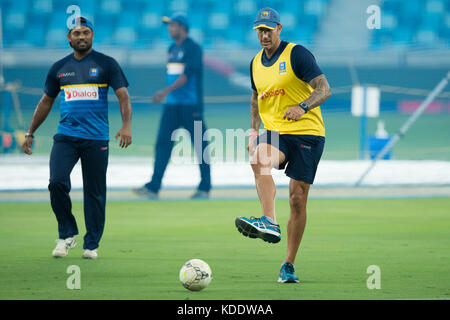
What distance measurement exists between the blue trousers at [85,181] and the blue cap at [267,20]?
2.15 meters

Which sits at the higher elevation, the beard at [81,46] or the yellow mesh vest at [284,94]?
the beard at [81,46]

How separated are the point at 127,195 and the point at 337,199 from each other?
345cm

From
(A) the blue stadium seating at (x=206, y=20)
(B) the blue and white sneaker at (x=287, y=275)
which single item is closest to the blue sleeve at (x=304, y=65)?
(B) the blue and white sneaker at (x=287, y=275)

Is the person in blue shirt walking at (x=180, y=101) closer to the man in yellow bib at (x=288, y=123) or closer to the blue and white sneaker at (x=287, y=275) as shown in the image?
the man in yellow bib at (x=288, y=123)

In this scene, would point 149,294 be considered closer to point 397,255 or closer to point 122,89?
point 122,89

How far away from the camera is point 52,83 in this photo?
769 centimetres

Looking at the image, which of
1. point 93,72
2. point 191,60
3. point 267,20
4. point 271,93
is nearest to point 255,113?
point 271,93

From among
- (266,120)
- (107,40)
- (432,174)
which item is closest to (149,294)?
(266,120)

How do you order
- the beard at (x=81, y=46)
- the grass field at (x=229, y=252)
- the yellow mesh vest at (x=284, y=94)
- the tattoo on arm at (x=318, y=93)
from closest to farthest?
the grass field at (x=229, y=252), the tattoo on arm at (x=318, y=93), the yellow mesh vest at (x=284, y=94), the beard at (x=81, y=46)

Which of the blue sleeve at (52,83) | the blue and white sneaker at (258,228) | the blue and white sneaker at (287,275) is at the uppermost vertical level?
the blue sleeve at (52,83)

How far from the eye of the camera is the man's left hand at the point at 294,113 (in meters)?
6.16

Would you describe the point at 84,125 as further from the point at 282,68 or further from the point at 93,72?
the point at 282,68

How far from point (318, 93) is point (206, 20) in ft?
73.5

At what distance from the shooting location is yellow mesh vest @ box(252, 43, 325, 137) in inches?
256
